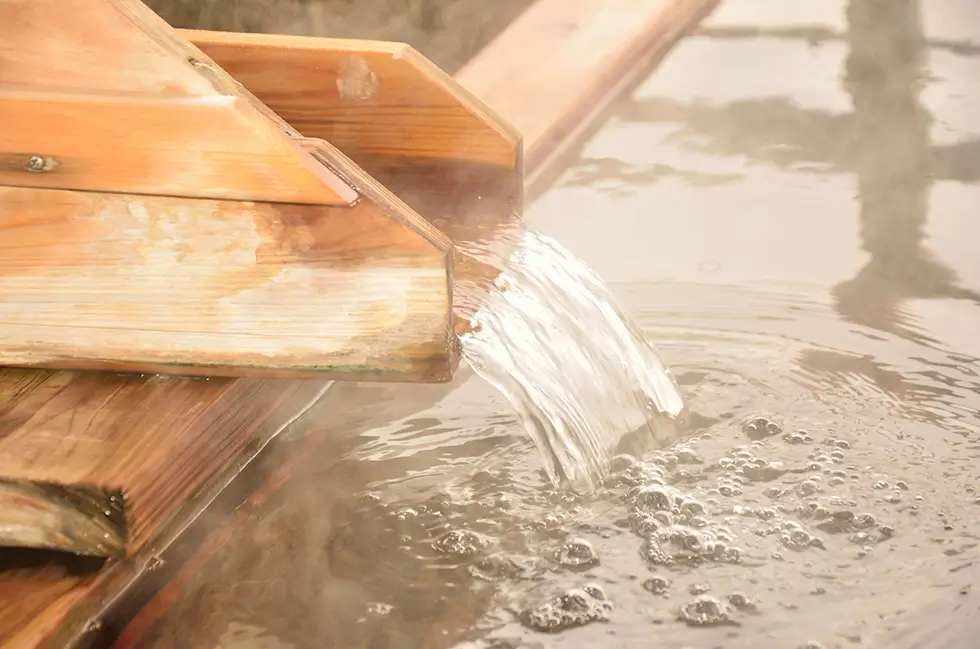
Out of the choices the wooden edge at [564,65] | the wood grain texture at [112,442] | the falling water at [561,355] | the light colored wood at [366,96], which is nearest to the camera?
A: the wood grain texture at [112,442]

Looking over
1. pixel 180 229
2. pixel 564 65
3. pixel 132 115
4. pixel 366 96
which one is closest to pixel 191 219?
pixel 180 229

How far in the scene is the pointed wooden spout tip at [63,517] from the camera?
130cm

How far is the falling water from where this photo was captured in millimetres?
1647

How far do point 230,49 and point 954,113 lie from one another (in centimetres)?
208

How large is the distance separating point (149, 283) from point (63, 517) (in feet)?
1.03

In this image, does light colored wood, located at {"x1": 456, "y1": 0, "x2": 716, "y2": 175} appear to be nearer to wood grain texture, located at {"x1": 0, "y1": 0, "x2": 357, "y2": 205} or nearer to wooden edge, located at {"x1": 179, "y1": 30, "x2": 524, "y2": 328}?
wooden edge, located at {"x1": 179, "y1": 30, "x2": 524, "y2": 328}

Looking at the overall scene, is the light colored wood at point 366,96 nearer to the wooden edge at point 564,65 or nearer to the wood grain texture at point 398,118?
the wood grain texture at point 398,118

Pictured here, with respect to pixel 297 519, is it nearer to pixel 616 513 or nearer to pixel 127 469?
pixel 127 469

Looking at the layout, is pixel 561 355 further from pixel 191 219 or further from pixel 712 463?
pixel 191 219

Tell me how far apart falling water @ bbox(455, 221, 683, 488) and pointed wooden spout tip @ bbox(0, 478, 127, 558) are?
1.74 ft

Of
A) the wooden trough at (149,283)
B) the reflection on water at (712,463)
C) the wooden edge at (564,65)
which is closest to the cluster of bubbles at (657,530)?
the reflection on water at (712,463)

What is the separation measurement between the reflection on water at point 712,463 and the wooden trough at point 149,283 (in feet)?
0.48

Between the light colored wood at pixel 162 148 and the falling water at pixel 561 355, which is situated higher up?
the light colored wood at pixel 162 148

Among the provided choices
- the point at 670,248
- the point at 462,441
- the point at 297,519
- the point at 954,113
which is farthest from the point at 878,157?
the point at 297,519
